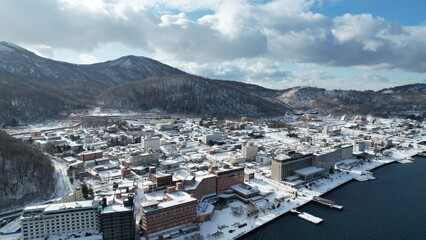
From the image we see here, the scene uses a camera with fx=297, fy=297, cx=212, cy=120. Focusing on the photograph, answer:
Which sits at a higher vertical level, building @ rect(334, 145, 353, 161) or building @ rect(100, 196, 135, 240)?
building @ rect(334, 145, 353, 161)

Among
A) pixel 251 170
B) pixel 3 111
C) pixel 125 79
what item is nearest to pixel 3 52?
pixel 125 79

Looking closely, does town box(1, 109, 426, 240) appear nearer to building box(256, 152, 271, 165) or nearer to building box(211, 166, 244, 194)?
building box(211, 166, 244, 194)

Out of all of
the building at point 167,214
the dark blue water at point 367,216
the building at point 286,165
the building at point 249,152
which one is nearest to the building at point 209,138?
the building at point 249,152

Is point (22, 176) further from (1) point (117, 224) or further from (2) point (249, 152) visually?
(2) point (249, 152)

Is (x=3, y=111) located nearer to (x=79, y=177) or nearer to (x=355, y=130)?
(x=79, y=177)

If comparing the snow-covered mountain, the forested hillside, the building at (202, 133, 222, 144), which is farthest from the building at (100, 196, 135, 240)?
the snow-covered mountain
